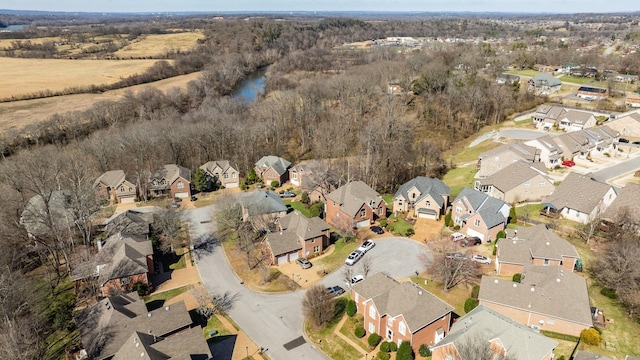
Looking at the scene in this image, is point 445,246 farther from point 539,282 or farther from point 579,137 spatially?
point 579,137

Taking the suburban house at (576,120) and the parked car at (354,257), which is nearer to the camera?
the parked car at (354,257)

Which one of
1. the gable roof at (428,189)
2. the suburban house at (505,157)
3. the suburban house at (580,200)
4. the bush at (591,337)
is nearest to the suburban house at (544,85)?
the suburban house at (505,157)

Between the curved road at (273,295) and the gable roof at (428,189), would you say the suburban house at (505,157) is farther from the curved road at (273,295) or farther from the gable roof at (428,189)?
the curved road at (273,295)

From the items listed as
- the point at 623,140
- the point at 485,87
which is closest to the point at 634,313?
the point at 623,140

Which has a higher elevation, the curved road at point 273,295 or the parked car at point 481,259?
the parked car at point 481,259

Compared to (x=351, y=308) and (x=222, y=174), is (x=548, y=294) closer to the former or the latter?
(x=351, y=308)

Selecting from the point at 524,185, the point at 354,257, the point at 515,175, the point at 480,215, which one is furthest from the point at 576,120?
the point at 354,257

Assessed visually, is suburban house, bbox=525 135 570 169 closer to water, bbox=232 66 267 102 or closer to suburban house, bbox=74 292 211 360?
suburban house, bbox=74 292 211 360
